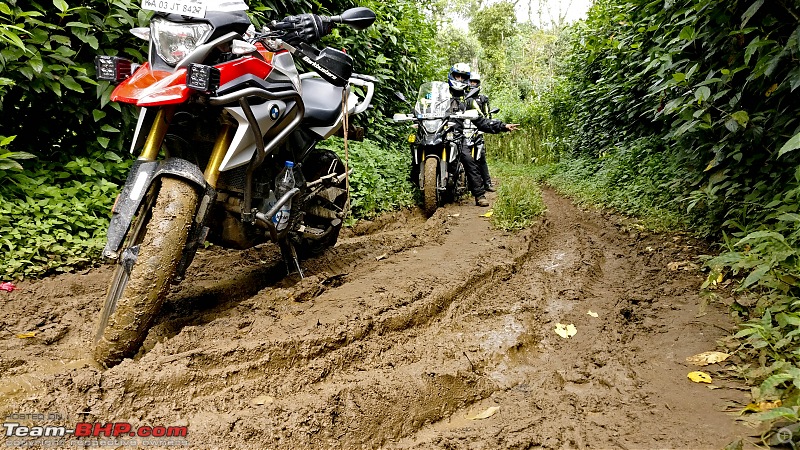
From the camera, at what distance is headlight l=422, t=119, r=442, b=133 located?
666 cm

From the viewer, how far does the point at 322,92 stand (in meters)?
3.14

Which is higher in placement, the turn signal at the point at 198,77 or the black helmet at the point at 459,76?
the black helmet at the point at 459,76

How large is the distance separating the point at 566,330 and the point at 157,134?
7.85 feet

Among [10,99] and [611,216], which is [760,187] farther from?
[10,99]

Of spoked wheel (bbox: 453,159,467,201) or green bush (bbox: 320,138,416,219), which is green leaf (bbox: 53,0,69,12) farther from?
spoked wheel (bbox: 453,159,467,201)

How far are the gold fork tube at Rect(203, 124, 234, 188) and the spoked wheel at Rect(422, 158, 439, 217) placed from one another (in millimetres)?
4278

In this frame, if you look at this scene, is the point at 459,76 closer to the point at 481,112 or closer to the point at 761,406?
the point at 481,112

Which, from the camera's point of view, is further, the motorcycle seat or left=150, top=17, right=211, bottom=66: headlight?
the motorcycle seat

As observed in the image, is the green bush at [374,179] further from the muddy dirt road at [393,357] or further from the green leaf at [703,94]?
the green leaf at [703,94]

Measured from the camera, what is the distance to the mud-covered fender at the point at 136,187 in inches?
77.1

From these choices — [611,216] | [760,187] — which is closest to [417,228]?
[611,216]

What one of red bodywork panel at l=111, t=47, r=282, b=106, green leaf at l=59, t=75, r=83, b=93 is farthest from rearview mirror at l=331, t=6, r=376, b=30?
green leaf at l=59, t=75, r=83, b=93

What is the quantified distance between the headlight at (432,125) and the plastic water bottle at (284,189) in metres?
4.11

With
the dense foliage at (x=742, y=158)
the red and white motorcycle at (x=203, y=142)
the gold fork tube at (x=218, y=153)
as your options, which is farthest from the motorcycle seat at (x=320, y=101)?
the dense foliage at (x=742, y=158)
